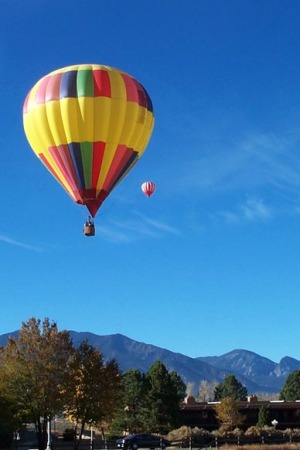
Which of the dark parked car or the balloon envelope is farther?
the dark parked car

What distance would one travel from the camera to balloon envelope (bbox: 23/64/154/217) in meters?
42.8

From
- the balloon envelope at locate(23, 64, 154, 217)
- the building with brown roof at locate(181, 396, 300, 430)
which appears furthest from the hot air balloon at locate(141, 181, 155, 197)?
the building with brown roof at locate(181, 396, 300, 430)

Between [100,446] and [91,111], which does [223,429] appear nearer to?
[100,446]

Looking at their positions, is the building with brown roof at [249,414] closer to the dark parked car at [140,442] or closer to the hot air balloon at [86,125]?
the dark parked car at [140,442]

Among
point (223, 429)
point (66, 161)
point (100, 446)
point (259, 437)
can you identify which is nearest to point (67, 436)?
point (100, 446)

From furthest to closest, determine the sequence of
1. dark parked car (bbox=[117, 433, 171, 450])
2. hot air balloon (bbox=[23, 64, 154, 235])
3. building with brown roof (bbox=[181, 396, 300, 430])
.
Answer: building with brown roof (bbox=[181, 396, 300, 430])
dark parked car (bbox=[117, 433, 171, 450])
hot air balloon (bbox=[23, 64, 154, 235])

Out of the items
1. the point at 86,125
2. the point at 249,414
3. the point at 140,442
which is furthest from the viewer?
the point at 249,414

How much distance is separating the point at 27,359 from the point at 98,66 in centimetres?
2189

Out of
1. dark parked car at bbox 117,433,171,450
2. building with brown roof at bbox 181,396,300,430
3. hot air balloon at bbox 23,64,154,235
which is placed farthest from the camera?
building with brown roof at bbox 181,396,300,430

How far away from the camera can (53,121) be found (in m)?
42.9

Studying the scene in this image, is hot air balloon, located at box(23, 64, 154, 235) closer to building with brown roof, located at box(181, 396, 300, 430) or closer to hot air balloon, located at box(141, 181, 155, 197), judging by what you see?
hot air balloon, located at box(141, 181, 155, 197)

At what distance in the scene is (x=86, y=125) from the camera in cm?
4294

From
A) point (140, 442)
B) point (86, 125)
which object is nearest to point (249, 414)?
point (140, 442)

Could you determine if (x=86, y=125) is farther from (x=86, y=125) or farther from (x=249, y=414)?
(x=249, y=414)
